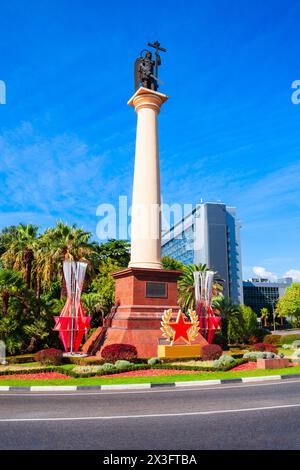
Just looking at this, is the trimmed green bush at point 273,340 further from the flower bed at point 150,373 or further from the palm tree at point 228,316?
the flower bed at point 150,373

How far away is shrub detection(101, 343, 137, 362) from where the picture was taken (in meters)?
19.4

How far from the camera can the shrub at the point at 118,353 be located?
1939cm

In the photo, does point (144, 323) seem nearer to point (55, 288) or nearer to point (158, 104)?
point (158, 104)

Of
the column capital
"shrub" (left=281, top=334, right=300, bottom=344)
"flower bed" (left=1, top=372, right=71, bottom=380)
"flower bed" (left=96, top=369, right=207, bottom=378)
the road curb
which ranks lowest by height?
"shrub" (left=281, top=334, right=300, bottom=344)

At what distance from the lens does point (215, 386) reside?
13.6 m

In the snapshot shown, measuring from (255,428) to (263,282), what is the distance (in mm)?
128377

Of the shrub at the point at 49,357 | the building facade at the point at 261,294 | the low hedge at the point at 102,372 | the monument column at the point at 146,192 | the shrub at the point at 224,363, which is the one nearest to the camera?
the low hedge at the point at 102,372

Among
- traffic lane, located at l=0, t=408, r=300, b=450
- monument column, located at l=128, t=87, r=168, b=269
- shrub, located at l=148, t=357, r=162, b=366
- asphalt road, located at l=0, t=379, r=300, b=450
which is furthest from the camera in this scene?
monument column, located at l=128, t=87, r=168, b=269

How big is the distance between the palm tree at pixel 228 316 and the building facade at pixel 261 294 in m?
81.9

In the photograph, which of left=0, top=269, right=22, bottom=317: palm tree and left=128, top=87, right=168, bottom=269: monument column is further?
left=0, top=269, right=22, bottom=317: palm tree

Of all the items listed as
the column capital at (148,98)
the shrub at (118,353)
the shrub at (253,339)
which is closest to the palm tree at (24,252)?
the column capital at (148,98)

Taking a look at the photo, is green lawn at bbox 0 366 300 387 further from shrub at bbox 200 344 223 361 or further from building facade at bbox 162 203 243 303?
building facade at bbox 162 203 243 303

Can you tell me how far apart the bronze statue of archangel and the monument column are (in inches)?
67.3

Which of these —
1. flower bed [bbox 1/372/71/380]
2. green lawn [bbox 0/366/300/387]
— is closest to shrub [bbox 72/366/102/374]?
flower bed [bbox 1/372/71/380]
